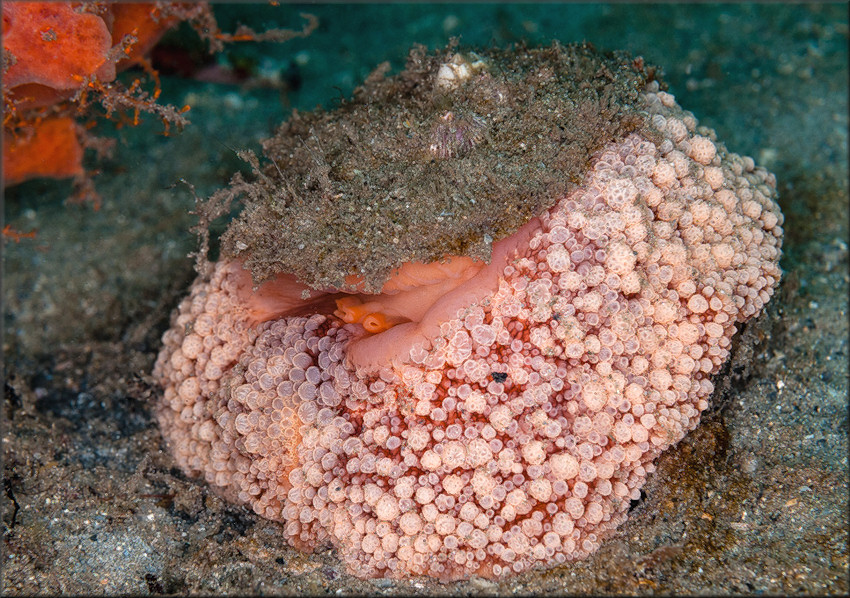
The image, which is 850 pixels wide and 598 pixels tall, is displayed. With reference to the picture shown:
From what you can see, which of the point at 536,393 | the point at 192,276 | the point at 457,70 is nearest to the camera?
the point at 536,393

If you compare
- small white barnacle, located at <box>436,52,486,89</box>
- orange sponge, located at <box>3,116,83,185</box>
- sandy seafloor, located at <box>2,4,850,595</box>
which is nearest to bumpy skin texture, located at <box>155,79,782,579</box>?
sandy seafloor, located at <box>2,4,850,595</box>

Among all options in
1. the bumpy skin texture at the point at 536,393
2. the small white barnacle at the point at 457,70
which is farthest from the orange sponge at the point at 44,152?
the small white barnacle at the point at 457,70

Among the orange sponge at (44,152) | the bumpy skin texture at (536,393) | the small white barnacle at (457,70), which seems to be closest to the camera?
the bumpy skin texture at (536,393)

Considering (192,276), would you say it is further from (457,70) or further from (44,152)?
(457,70)

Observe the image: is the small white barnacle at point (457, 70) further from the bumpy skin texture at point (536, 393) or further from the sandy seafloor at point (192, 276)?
the sandy seafloor at point (192, 276)

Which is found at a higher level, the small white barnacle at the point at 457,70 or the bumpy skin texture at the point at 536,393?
the small white barnacle at the point at 457,70

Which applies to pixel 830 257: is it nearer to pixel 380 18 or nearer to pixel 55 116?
pixel 380 18

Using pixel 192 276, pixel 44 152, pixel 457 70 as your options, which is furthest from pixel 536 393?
pixel 44 152
